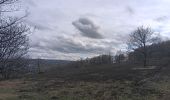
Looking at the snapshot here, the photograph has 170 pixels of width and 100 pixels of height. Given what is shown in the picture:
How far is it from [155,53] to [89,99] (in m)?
98.1

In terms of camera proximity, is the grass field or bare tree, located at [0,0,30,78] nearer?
bare tree, located at [0,0,30,78]

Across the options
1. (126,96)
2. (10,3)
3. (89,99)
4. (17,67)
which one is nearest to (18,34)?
(10,3)

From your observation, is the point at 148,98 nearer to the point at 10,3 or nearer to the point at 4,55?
the point at 4,55

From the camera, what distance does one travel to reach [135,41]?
3014 inches

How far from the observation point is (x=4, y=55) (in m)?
14.8

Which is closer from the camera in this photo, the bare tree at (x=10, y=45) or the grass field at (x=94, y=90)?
the bare tree at (x=10, y=45)

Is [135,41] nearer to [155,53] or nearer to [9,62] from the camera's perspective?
[155,53]

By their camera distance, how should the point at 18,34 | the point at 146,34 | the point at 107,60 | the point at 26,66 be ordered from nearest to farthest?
the point at 18,34
the point at 26,66
the point at 146,34
the point at 107,60

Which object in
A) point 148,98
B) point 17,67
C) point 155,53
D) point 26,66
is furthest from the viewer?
point 155,53

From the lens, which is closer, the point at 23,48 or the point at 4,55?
the point at 4,55

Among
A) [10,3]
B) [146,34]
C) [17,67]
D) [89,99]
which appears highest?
[146,34]

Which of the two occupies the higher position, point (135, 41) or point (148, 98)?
point (135, 41)

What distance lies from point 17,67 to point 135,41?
6233 centimetres

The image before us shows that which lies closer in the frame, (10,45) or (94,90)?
(10,45)
